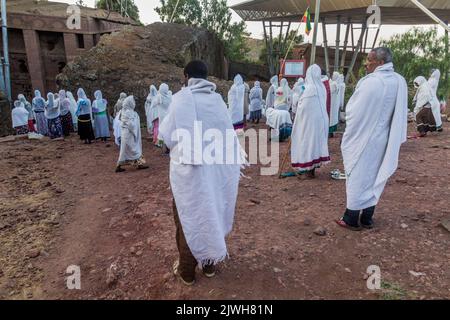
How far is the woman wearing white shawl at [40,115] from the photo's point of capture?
11.9m

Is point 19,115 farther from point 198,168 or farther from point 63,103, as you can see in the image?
point 198,168

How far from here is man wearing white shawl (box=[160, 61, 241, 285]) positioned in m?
2.65

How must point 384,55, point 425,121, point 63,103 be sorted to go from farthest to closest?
1. point 63,103
2. point 425,121
3. point 384,55

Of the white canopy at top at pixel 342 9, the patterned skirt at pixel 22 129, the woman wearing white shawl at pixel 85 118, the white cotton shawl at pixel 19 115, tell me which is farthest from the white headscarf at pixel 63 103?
the white canopy at top at pixel 342 9

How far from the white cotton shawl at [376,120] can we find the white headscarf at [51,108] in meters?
10.1

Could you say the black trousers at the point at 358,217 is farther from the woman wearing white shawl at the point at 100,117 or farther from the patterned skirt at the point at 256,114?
the patterned skirt at the point at 256,114

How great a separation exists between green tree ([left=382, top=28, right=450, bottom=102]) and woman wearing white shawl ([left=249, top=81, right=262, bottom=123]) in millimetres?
7050

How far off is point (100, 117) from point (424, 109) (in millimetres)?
8462

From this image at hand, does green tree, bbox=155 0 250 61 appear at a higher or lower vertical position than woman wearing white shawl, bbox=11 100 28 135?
higher

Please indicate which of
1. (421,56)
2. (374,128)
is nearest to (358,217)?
(374,128)

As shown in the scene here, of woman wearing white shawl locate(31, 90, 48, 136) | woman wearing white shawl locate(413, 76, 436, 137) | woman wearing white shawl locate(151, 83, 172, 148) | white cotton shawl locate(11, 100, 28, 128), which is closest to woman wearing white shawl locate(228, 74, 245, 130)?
woman wearing white shawl locate(151, 83, 172, 148)

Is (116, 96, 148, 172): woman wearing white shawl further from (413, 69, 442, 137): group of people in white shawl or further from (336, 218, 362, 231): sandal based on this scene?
(413, 69, 442, 137): group of people in white shawl

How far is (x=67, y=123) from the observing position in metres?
11.6

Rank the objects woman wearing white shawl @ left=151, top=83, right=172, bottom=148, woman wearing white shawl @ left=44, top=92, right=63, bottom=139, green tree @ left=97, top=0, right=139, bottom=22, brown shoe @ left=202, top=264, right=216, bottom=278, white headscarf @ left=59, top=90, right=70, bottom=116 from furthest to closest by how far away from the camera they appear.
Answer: green tree @ left=97, top=0, right=139, bottom=22 → woman wearing white shawl @ left=44, top=92, right=63, bottom=139 → white headscarf @ left=59, top=90, right=70, bottom=116 → woman wearing white shawl @ left=151, top=83, right=172, bottom=148 → brown shoe @ left=202, top=264, right=216, bottom=278
